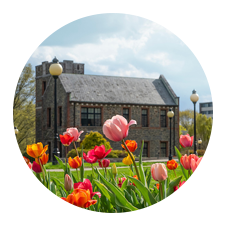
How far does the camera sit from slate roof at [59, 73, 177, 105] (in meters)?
20.3

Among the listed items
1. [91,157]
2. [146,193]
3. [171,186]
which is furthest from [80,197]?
[171,186]

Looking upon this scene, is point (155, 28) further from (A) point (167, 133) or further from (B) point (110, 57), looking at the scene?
(A) point (167, 133)

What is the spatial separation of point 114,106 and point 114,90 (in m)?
1.32

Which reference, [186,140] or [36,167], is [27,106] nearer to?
[36,167]

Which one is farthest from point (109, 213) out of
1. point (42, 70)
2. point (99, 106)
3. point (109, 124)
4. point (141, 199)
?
point (42, 70)

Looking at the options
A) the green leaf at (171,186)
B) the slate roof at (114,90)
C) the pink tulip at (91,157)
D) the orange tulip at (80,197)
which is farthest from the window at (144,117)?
the orange tulip at (80,197)

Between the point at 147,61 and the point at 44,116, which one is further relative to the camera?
the point at 44,116

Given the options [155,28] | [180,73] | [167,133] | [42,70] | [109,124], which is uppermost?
[42,70]

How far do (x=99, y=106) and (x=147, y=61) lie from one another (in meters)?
16.0

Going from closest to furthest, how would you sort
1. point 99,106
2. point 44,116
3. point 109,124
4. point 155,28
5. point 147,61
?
point 109,124 < point 155,28 < point 147,61 < point 99,106 < point 44,116

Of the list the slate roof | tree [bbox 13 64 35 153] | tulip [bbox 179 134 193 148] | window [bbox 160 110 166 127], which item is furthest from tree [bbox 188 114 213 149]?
tree [bbox 13 64 35 153]

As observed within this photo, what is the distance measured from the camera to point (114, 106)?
67.7ft

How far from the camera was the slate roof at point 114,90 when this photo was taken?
20312 mm

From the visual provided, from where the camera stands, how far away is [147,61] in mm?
4434
